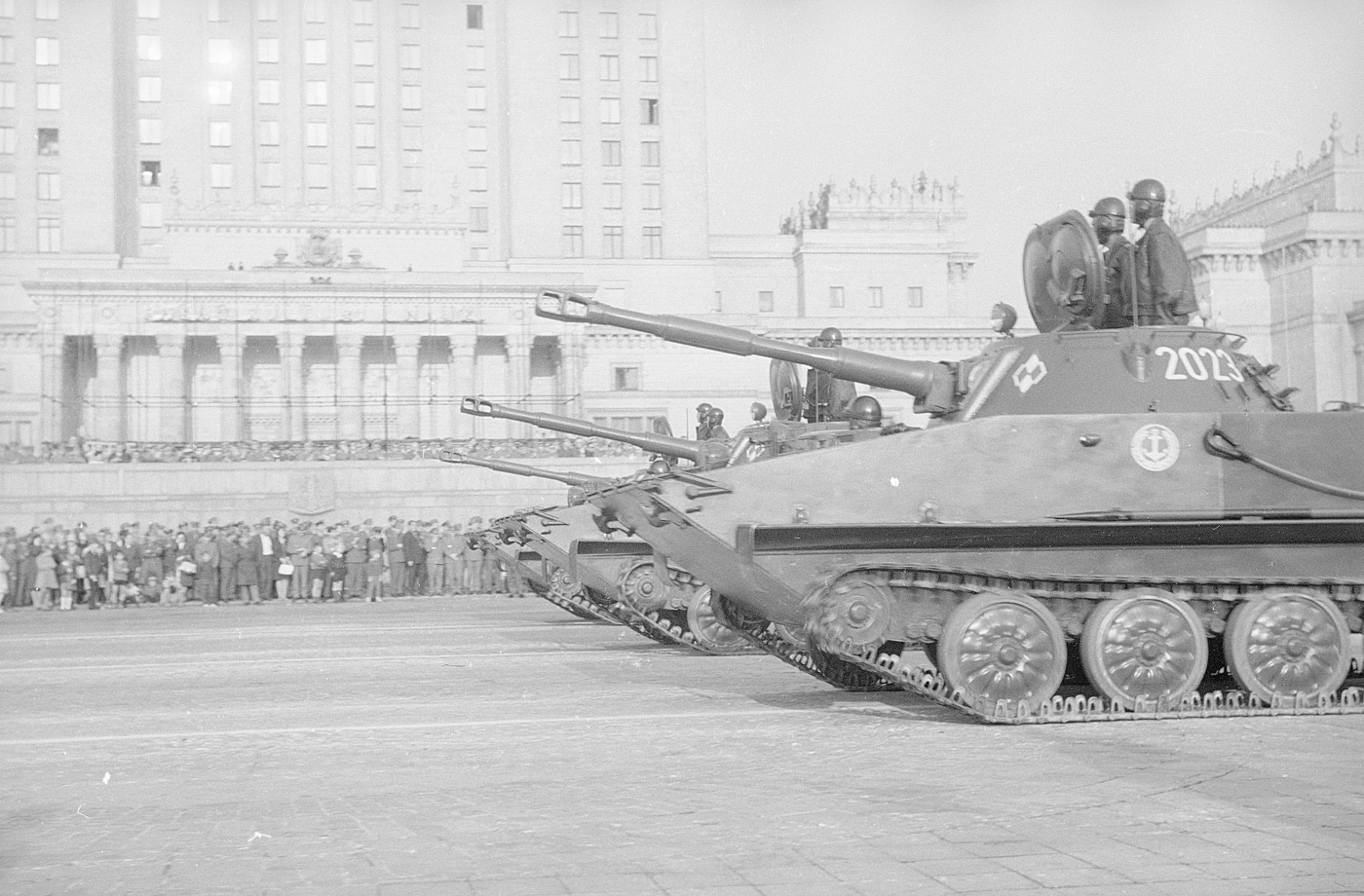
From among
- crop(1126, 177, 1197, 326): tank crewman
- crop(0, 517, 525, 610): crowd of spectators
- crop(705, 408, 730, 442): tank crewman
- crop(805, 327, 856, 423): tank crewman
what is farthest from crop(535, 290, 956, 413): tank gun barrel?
crop(0, 517, 525, 610): crowd of spectators

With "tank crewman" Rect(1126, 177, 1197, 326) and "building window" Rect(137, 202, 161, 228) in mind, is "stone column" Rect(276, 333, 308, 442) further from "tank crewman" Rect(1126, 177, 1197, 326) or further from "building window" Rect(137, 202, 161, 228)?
"tank crewman" Rect(1126, 177, 1197, 326)

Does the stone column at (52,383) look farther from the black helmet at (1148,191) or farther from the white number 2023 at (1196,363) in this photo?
the white number 2023 at (1196,363)

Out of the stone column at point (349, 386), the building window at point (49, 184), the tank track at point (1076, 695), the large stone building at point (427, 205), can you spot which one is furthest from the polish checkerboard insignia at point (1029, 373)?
the building window at point (49, 184)

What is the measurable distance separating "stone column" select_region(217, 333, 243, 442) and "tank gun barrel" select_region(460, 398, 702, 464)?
45569 millimetres

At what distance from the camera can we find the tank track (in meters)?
10.8

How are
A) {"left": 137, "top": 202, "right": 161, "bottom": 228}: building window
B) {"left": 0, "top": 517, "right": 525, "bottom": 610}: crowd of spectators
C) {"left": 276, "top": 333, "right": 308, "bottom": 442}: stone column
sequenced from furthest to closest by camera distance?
{"left": 137, "top": 202, "right": 161, "bottom": 228}: building window → {"left": 276, "top": 333, "right": 308, "bottom": 442}: stone column → {"left": 0, "top": 517, "right": 525, "bottom": 610}: crowd of spectators

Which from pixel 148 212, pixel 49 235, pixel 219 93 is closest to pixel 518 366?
pixel 148 212

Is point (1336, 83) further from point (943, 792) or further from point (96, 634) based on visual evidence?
point (96, 634)

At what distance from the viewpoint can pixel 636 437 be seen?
19.1 m

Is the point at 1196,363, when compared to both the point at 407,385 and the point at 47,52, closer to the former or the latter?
the point at 407,385

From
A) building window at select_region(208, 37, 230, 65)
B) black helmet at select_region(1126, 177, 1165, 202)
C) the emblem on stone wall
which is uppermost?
building window at select_region(208, 37, 230, 65)

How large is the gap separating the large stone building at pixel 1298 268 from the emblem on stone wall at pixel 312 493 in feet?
92.2

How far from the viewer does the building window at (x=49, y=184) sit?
81250 mm

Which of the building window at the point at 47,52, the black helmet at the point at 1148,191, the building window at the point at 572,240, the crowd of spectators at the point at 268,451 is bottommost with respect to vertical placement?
the crowd of spectators at the point at 268,451
